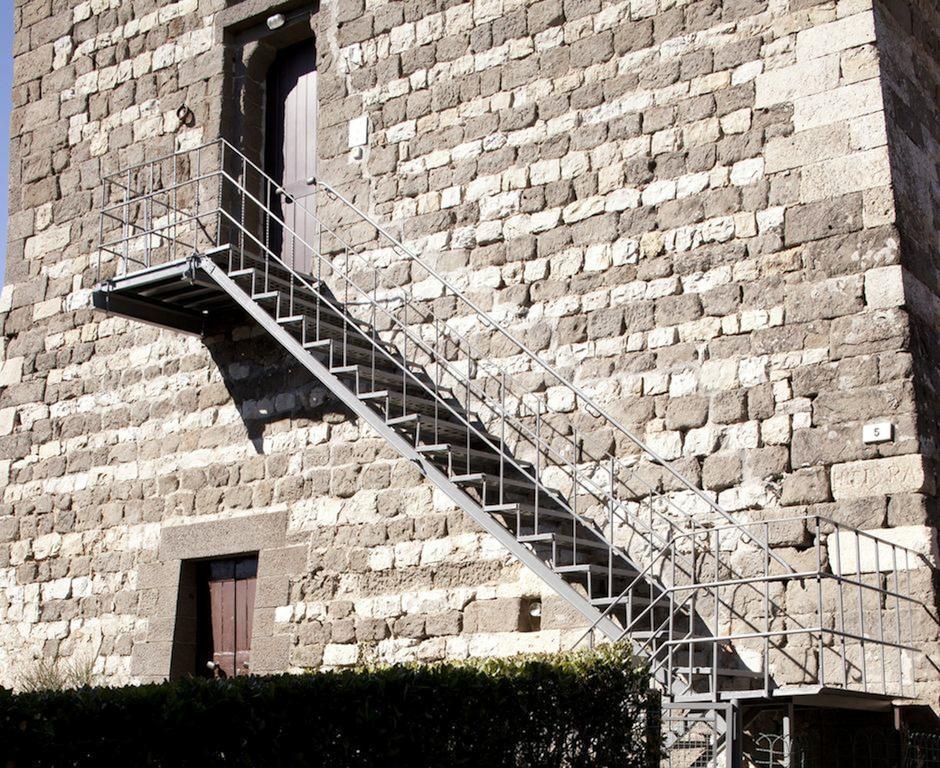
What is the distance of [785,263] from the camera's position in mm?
8656

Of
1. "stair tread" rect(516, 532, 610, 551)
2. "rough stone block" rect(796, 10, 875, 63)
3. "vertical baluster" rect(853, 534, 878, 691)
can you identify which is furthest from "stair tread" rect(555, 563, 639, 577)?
"rough stone block" rect(796, 10, 875, 63)

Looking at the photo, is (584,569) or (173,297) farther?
(173,297)

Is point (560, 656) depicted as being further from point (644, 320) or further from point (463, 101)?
point (463, 101)

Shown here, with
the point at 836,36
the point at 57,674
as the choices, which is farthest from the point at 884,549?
the point at 57,674

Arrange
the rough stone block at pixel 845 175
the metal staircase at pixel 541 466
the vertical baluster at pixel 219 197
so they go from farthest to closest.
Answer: the vertical baluster at pixel 219 197 → the rough stone block at pixel 845 175 → the metal staircase at pixel 541 466

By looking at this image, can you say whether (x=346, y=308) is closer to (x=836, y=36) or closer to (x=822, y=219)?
(x=822, y=219)

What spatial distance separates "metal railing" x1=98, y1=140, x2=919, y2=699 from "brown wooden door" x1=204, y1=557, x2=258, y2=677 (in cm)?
212

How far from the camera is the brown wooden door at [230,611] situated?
10.6 metres

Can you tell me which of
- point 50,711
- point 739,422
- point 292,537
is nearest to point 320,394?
point 292,537

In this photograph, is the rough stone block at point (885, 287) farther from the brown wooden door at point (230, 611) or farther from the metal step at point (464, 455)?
the brown wooden door at point (230, 611)

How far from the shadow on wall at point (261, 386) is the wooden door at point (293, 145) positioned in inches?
32.1

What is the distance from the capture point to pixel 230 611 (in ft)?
35.2

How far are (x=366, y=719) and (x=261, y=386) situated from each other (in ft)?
17.4

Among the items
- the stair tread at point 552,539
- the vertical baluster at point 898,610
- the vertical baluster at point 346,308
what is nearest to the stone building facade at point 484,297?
the vertical baluster at point 898,610
